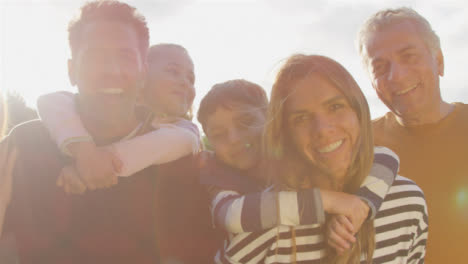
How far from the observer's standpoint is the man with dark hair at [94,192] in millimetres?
1969

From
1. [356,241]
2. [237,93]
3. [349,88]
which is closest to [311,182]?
[356,241]

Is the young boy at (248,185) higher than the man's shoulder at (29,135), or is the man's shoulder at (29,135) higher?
the man's shoulder at (29,135)

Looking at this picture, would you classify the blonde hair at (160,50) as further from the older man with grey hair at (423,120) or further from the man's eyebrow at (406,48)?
the man's eyebrow at (406,48)

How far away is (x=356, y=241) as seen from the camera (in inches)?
72.5

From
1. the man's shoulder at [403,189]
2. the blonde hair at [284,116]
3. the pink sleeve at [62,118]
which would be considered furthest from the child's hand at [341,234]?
the pink sleeve at [62,118]

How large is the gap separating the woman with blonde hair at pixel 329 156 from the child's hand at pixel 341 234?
6 cm

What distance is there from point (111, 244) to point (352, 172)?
140 cm

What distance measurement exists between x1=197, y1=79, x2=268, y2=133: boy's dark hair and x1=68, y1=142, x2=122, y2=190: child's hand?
3.24ft

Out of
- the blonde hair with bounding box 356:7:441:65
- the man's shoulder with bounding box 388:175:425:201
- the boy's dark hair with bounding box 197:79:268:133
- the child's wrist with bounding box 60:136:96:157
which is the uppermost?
the blonde hair with bounding box 356:7:441:65

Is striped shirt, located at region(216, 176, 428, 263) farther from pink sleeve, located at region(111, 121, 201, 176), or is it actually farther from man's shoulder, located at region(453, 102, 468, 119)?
man's shoulder, located at region(453, 102, 468, 119)

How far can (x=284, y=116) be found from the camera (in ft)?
7.10

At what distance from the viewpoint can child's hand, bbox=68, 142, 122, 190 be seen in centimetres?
182

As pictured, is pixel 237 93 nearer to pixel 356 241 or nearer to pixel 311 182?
pixel 311 182

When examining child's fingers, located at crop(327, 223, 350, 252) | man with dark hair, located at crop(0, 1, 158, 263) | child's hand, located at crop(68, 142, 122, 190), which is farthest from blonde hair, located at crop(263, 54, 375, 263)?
child's hand, located at crop(68, 142, 122, 190)
